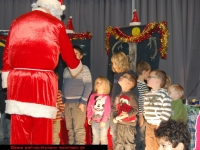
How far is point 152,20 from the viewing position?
6.13 m

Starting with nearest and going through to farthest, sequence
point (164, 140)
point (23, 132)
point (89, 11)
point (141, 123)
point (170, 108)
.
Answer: point (164, 140), point (23, 132), point (170, 108), point (141, 123), point (89, 11)

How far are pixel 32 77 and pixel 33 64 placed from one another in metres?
0.11

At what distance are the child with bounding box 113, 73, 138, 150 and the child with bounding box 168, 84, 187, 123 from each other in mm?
442

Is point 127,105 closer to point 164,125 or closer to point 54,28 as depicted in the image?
point 54,28

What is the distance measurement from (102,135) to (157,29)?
66.3 inches

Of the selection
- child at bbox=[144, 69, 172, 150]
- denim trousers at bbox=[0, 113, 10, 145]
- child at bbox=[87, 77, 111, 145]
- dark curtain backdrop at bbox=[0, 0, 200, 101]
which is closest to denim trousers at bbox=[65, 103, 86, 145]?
child at bbox=[87, 77, 111, 145]

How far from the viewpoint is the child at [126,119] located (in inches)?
169

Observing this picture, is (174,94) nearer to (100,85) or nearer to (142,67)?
(142,67)

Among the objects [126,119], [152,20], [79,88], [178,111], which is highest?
[152,20]

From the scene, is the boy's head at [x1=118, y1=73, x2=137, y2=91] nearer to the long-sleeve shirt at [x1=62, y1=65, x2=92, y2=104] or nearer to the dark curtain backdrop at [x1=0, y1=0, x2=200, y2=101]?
the long-sleeve shirt at [x1=62, y1=65, x2=92, y2=104]

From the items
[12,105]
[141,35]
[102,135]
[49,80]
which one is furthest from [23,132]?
[141,35]

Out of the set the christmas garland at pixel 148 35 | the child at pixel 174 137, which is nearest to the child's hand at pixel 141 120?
the christmas garland at pixel 148 35

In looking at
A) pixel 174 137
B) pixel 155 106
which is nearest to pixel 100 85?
pixel 155 106

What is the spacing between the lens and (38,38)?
10.4 ft
